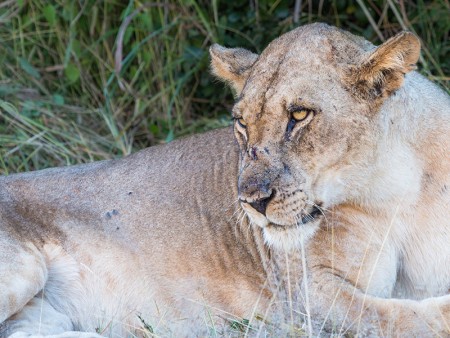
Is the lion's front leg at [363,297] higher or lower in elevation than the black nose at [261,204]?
lower

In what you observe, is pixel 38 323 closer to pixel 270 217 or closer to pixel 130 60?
pixel 270 217

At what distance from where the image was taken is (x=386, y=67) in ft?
11.9

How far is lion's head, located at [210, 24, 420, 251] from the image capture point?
360cm

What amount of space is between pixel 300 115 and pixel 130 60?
3.32 metres

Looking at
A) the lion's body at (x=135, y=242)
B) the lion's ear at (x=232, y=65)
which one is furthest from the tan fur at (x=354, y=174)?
the lion's body at (x=135, y=242)

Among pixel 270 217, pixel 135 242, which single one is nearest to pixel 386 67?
pixel 270 217

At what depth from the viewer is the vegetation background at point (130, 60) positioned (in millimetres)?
6355

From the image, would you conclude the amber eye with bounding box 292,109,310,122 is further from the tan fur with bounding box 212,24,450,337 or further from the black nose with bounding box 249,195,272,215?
the black nose with bounding box 249,195,272,215

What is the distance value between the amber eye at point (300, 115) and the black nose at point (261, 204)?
31 cm

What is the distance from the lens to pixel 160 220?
441 cm

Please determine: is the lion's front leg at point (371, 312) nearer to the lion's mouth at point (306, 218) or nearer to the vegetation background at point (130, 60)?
the lion's mouth at point (306, 218)

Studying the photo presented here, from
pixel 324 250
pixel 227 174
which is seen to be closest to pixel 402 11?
pixel 227 174

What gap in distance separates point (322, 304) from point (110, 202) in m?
1.18

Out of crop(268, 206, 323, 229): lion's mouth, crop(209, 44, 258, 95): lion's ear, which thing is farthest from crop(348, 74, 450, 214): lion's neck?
crop(209, 44, 258, 95): lion's ear
